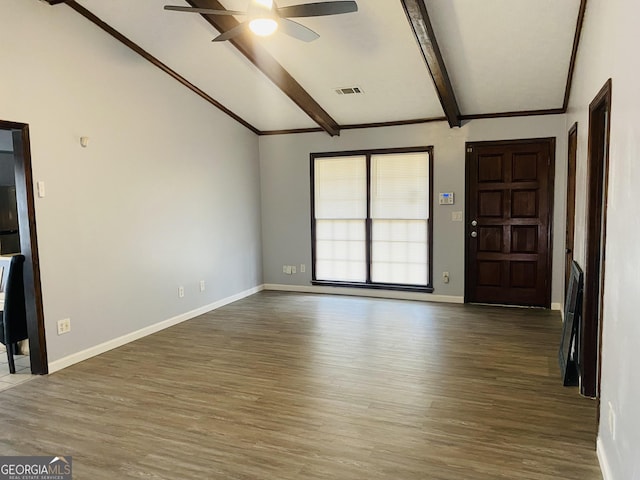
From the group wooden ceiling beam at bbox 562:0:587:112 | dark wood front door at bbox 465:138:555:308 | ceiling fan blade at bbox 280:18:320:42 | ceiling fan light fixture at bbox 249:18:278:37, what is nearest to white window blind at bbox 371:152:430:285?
dark wood front door at bbox 465:138:555:308

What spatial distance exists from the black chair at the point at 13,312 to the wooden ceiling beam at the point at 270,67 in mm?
2552

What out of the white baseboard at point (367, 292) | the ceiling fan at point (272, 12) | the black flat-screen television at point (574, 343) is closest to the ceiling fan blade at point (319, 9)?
the ceiling fan at point (272, 12)

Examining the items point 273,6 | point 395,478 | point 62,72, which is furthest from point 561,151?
point 62,72

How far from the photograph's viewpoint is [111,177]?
4473 millimetres

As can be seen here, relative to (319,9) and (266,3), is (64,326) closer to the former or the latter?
(266,3)

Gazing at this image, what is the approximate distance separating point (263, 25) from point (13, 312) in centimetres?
306

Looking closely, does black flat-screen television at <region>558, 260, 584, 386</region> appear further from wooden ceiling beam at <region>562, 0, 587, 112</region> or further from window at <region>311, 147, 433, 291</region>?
window at <region>311, 147, 433, 291</region>

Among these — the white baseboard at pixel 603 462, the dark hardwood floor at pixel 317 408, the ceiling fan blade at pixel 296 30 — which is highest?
the ceiling fan blade at pixel 296 30

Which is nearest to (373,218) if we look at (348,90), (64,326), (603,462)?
(348,90)

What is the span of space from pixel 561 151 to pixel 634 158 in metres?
4.06

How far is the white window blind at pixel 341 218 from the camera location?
6.67m

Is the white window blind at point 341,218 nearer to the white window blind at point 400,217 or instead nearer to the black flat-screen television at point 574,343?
the white window blind at point 400,217

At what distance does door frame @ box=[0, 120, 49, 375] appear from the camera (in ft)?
11.9

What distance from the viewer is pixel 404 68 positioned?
480 cm
